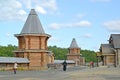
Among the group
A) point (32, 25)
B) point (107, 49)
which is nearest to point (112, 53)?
point (107, 49)

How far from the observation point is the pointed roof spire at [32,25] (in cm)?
5219

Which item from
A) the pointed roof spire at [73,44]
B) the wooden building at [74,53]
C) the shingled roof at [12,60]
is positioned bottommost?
the shingled roof at [12,60]

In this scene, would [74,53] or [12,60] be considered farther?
[74,53]

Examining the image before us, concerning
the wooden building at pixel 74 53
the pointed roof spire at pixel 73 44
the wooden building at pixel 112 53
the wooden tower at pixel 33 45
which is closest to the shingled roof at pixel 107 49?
the wooden building at pixel 112 53

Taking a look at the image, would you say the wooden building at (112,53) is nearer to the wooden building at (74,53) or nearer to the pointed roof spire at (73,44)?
the wooden building at (74,53)

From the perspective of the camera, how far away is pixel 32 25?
5309 centimetres

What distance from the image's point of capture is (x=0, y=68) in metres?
46.0

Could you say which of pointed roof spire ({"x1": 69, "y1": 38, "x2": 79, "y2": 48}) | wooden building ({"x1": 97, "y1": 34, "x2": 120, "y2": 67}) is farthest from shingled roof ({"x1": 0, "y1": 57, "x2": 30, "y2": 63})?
pointed roof spire ({"x1": 69, "y1": 38, "x2": 79, "y2": 48})

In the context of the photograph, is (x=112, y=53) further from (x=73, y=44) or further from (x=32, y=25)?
(x=73, y=44)

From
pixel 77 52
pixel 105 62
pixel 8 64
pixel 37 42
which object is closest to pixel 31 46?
pixel 37 42

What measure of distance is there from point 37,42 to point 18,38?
3610 mm

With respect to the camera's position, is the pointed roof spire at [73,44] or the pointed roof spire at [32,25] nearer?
the pointed roof spire at [32,25]

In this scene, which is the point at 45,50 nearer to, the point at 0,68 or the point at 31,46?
the point at 31,46

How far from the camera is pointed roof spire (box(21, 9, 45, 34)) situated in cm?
5219
